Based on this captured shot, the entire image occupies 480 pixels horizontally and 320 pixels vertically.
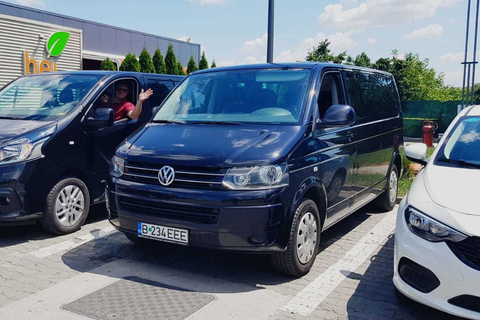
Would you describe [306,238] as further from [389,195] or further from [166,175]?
[389,195]

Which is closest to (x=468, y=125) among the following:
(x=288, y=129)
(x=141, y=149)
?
(x=288, y=129)

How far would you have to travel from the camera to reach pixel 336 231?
247 inches

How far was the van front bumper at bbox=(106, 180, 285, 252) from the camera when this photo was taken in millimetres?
4004

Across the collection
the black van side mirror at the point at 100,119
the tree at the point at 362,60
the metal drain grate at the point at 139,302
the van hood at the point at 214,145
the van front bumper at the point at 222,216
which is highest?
the tree at the point at 362,60

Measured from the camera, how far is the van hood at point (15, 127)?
5.39 meters

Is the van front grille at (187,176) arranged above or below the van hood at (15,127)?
below

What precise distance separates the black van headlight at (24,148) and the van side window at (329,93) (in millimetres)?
3079

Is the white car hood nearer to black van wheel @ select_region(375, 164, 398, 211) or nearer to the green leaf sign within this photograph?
black van wheel @ select_region(375, 164, 398, 211)

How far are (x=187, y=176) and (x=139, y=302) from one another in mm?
1094

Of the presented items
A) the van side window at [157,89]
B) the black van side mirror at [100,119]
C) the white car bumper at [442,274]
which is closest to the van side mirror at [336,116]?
the white car bumper at [442,274]

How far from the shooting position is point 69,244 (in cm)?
546

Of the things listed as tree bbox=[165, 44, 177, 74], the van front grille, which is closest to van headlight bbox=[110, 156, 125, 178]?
the van front grille

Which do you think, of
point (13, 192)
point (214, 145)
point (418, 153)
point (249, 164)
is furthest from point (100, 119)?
point (418, 153)

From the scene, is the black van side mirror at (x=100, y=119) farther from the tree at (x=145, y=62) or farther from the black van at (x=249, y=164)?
the tree at (x=145, y=62)
